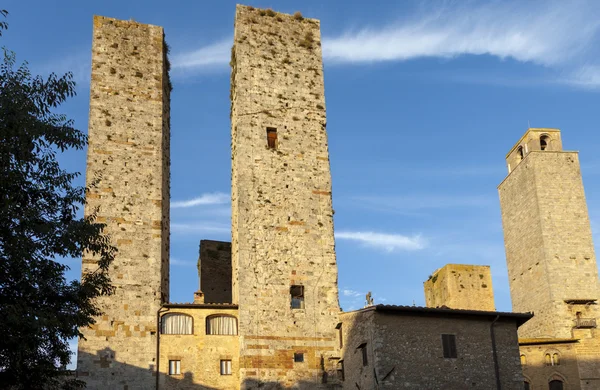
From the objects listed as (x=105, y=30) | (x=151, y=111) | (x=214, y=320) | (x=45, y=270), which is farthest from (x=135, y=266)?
(x=45, y=270)

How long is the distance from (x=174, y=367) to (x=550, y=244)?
24.0 meters

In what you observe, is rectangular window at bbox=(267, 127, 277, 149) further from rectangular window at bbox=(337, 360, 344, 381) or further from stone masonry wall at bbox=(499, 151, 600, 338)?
stone masonry wall at bbox=(499, 151, 600, 338)

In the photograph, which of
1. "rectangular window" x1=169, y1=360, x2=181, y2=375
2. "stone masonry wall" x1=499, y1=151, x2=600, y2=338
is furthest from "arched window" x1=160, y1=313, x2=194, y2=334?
"stone masonry wall" x1=499, y1=151, x2=600, y2=338

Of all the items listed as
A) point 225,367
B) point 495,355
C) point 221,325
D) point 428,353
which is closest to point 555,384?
point 495,355

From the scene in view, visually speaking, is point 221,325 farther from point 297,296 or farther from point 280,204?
point 280,204

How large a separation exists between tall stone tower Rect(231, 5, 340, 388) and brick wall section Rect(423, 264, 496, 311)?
43.9 feet

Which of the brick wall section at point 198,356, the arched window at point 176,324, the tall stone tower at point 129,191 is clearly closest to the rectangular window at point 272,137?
the tall stone tower at point 129,191

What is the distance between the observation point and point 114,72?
2977 centimetres

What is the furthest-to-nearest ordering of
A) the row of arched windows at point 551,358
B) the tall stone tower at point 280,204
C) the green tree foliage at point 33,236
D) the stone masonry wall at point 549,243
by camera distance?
the stone masonry wall at point 549,243 < the row of arched windows at point 551,358 < the tall stone tower at point 280,204 < the green tree foliage at point 33,236

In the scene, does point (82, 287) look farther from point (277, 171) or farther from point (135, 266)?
point (277, 171)

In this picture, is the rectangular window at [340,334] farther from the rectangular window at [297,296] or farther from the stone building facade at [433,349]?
the rectangular window at [297,296]

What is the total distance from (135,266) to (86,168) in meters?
4.29

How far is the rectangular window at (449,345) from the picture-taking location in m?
23.9

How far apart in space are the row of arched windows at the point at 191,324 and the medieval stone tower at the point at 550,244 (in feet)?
60.1
